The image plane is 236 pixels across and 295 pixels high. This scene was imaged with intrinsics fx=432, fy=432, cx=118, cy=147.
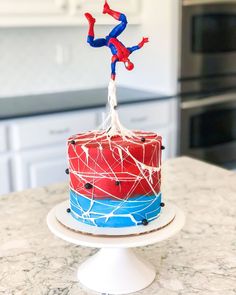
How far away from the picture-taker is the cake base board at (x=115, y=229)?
75 centimetres

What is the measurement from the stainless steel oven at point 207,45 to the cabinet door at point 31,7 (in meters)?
0.77

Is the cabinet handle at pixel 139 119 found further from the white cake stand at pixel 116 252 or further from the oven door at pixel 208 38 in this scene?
the white cake stand at pixel 116 252

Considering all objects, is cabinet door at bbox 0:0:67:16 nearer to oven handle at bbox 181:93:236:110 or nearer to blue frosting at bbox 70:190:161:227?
oven handle at bbox 181:93:236:110

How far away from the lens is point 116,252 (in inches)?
32.4

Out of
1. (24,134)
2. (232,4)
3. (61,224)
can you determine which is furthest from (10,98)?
(61,224)

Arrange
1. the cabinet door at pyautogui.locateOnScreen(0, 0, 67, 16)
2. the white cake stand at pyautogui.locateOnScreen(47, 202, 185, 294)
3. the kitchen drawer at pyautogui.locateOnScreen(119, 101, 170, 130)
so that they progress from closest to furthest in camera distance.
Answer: the white cake stand at pyautogui.locateOnScreen(47, 202, 185, 294)
the cabinet door at pyautogui.locateOnScreen(0, 0, 67, 16)
the kitchen drawer at pyautogui.locateOnScreen(119, 101, 170, 130)

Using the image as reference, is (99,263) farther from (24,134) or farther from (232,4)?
(232,4)

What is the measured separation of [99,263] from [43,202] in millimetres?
438

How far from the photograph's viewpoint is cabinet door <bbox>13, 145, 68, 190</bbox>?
2.35 m

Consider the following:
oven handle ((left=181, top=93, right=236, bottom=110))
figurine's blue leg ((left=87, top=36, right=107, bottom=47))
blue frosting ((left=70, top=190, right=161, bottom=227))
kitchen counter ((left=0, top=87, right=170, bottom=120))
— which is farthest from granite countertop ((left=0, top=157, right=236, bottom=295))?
oven handle ((left=181, top=93, right=236, bottom=110))

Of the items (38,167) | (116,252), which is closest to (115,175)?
(116,252)

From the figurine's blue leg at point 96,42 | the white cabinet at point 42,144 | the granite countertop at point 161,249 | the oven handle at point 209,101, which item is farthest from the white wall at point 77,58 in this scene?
the figurine's blue leg at point 96,42

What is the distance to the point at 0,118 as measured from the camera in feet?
7.30

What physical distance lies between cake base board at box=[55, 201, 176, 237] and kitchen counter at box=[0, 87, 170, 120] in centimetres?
153
